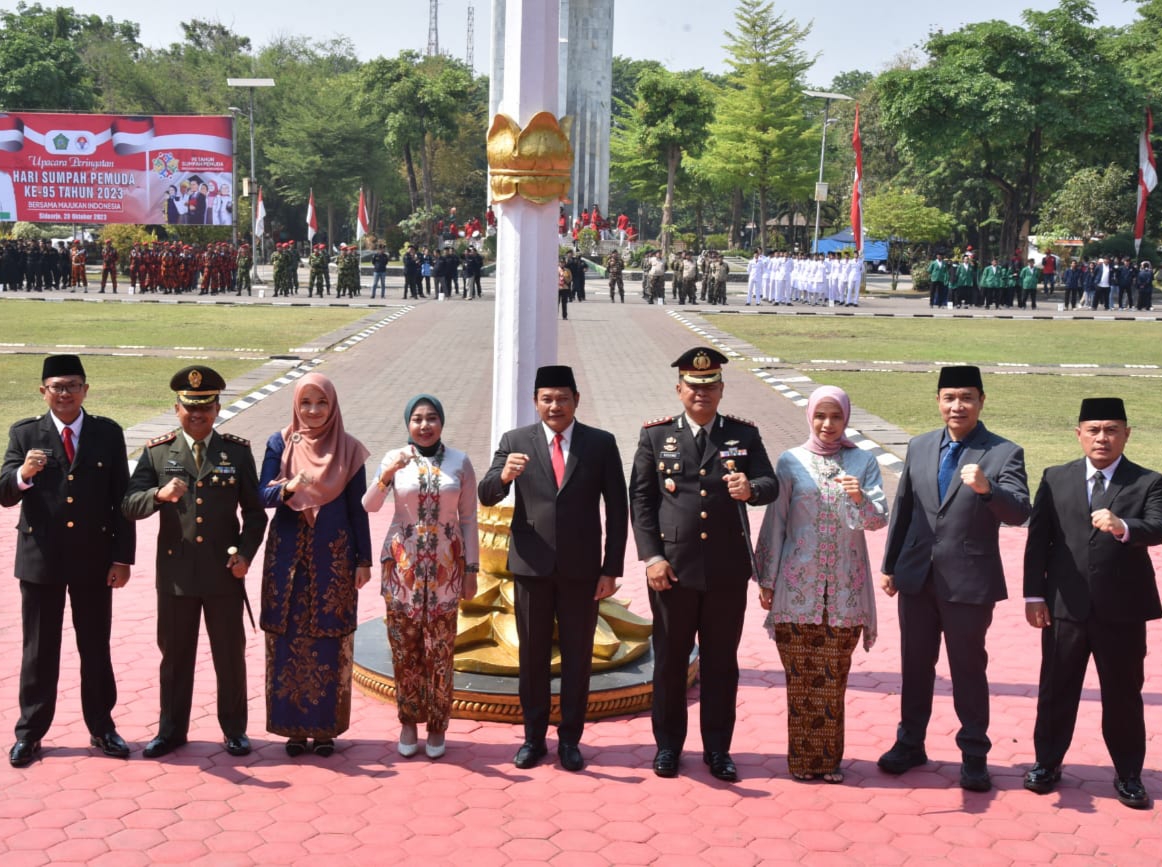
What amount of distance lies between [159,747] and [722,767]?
230cm

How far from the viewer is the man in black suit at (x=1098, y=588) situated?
498cm

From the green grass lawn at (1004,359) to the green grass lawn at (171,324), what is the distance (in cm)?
850

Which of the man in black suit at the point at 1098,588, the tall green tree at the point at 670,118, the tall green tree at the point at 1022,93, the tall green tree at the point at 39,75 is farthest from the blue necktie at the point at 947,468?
the tall green tree at the point at 39,75

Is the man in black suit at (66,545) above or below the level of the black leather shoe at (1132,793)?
above

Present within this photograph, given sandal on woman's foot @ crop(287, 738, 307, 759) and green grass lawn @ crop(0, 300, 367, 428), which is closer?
sandal on woman's foot @ crop(287, 738, 307, 759)

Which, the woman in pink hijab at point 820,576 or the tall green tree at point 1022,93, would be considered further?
the tall green tree at point 1022,93

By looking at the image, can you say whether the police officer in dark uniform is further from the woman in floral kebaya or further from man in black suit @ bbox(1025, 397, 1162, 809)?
man in black suit @ bbox(1025, 397, 1162, 809)

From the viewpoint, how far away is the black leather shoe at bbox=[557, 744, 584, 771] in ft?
17.4

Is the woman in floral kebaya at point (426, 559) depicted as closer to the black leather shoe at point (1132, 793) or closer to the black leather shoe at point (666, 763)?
the black leather shoe at point (666, 763)

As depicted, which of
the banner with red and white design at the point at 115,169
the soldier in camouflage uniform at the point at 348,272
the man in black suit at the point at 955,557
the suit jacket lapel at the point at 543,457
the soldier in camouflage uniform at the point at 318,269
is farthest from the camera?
the banner with red and white design at the point at 115,169

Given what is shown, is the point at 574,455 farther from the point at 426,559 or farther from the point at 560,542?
the point at 426,559

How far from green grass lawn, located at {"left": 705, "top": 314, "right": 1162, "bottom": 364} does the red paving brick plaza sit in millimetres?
15376

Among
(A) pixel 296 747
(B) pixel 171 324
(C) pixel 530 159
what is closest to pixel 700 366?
(C) pixel 530 159

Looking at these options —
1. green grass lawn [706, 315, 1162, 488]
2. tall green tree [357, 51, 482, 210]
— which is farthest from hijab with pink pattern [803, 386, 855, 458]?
tall green tree [357, 51, 482, 210]
